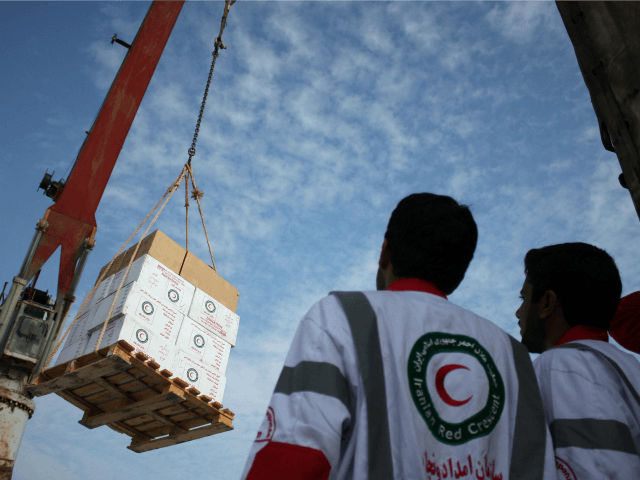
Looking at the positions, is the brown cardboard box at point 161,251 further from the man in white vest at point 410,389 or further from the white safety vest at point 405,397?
the white safety vest at point 405,397

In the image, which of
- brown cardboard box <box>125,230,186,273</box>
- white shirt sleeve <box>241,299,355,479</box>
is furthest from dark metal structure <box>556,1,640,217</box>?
Answer: brown cardboard box <box>125,230,186,273</box>

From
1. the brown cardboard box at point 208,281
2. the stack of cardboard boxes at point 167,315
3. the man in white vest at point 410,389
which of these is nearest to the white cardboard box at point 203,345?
the stack of cardboard boxes at point 167,315

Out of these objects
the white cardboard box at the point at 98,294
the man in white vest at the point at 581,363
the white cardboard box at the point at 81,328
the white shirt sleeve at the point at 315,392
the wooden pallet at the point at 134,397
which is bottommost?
the white shirt sleeve at the point at 315,392

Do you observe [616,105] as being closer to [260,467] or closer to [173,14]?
[260,467]

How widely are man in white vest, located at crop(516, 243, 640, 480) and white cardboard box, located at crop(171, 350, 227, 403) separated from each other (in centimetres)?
486

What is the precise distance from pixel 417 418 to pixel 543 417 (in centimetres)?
44

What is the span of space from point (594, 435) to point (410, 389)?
0.66 meters

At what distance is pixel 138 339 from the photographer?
5680 millimetres

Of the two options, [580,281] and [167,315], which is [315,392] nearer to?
[580,281]

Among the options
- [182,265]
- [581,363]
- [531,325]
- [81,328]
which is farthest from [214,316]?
[581,363]

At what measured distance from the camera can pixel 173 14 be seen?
8.78 m

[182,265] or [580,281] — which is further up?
[182,265]

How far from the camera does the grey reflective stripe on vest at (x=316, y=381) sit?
1070 millimetres

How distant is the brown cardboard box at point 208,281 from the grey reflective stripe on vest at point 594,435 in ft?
18.9
